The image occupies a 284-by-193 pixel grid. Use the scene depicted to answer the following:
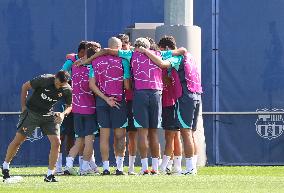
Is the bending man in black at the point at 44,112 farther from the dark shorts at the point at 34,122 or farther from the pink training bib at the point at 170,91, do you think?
the pink training bib at the point at 170,91

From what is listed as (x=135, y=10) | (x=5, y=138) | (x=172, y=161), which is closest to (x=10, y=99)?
(x=5, y=138)

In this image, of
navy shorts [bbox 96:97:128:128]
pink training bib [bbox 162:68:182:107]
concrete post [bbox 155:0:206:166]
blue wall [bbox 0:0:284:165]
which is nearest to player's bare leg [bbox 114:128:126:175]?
navy shorts [bbox 96:97:128:128]

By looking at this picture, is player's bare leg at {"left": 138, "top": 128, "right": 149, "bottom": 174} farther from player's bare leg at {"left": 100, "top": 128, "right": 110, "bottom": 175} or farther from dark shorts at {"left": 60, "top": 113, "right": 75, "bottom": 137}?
dark shorts at {"left": 60, "top": 113, "right": 75, "bottom": 137}

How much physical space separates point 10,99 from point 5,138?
2.16ft

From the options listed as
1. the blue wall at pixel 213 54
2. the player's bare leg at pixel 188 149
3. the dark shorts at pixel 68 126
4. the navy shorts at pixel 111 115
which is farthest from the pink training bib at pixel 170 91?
the blue wall at pixel 213 54

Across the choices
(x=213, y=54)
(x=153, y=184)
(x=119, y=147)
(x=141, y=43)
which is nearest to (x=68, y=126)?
(x=119, y=147)

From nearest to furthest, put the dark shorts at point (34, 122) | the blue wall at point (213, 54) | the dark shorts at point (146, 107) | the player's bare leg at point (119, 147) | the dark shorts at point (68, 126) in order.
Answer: the dark shorts at point (34, 122), the dark shorts at point (146, 107), the player's bare leg at point (119, 147), the dark shorts at point (68, 126), the blue wall at point (213, 54)

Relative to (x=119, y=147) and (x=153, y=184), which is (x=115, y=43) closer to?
(x=119, y=147)

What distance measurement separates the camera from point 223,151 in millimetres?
19797

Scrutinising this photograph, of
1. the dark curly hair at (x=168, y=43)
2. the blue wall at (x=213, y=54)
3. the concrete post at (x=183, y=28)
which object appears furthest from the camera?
the blue wall at (x=213, y=54)

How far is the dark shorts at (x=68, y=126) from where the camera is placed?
54.5 feet

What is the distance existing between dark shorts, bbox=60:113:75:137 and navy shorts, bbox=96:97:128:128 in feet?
3.71

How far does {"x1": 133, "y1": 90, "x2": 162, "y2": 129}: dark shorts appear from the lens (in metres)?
15.2

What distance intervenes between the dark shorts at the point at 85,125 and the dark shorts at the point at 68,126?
1.87 ft
